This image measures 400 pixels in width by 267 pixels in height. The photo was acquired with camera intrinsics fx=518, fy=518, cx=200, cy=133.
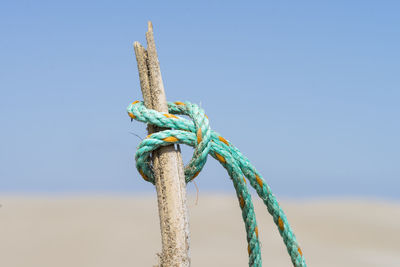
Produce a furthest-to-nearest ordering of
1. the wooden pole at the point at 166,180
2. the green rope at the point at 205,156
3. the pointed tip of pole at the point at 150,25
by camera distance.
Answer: the pointed tip of pole at the point at 150,25, the green rope at the point at 205,156, the wooden pole at the point at 166,180

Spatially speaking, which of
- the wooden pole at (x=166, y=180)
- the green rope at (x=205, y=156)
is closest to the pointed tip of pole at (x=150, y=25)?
the wooden pole at (x=166, y=180)

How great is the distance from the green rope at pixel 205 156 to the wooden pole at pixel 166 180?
0.06m

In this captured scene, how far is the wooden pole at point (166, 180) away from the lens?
7.95 feet

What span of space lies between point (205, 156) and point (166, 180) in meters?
0.24

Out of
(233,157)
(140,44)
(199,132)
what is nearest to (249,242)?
(233,157)

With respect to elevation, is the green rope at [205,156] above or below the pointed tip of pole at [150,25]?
below

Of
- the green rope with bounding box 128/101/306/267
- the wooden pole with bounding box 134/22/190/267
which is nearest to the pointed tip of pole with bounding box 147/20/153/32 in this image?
the wooden pole with bounding box 134/22/190/267

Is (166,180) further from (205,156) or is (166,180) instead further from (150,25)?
(150,25)

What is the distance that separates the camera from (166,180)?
2484 mm

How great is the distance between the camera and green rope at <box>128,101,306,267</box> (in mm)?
2525

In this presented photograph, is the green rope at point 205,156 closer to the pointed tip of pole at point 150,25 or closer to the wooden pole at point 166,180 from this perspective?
the wooden pole at point 166,180

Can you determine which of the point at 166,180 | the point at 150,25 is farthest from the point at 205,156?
the point at 150,25

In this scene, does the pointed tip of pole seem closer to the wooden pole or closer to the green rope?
the wooden pole

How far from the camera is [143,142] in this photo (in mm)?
2527
